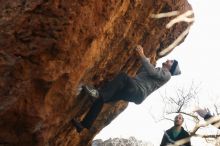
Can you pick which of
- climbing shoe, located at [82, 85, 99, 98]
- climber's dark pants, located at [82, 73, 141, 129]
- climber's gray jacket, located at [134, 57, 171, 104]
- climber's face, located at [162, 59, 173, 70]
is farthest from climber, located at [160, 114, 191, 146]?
climbing shoe, located at [82, 85, 99, 98]

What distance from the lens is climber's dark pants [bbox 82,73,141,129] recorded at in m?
7.34

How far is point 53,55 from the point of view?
19.4 ft

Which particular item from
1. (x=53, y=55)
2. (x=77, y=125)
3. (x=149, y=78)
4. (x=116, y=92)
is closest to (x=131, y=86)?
(x=116, y=92)

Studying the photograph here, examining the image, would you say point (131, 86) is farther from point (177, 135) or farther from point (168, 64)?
point (177, 135)

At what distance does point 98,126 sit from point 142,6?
400 centimetres

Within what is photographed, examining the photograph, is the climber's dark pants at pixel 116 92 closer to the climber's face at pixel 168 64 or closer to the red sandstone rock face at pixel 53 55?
the red sandstone rock face at pixel 53 55

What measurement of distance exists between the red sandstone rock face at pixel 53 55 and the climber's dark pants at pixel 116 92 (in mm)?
304

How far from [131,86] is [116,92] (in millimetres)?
384

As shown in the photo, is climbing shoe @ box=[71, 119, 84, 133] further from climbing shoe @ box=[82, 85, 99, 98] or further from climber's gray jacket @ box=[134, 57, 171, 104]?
climber's gray jacket @ box=[134, 57, 171, 104]

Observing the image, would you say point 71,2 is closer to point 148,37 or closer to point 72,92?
point 72,92

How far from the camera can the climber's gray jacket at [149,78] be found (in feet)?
24.1

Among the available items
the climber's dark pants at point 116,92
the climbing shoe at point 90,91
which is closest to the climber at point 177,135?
the climber's dark pants at point 116,92

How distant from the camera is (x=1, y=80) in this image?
18.4 ft

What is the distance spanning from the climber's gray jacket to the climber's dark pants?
0.14 meters
